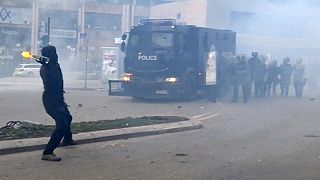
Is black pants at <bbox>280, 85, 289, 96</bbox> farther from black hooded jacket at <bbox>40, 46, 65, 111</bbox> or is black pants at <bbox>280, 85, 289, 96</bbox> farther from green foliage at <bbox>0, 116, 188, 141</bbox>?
black hooded jacket at <bbox>40, 46, 65, 111</bbox>

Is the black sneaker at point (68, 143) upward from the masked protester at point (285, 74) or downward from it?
downward

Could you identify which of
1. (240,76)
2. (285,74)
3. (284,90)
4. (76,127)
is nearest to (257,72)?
(285,74)

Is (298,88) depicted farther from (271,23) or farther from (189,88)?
(189,88)

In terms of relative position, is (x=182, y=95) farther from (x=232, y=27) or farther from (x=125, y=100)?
(x=232, y=27)

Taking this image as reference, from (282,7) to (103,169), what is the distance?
11613 millimetres

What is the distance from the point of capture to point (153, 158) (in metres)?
8.00

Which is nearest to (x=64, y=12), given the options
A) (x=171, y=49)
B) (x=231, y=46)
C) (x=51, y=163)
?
(x=171, y=49)

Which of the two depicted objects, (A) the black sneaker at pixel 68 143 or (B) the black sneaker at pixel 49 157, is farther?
(A) the black sneaker at pixel 68 143

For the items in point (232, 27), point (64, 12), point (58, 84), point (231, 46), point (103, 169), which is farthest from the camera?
point (232, 27)

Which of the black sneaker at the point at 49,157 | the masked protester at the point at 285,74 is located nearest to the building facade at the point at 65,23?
the black sneaker at the point at 49,157

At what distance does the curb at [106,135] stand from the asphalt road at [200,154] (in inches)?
6.6

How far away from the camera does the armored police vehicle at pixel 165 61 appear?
17.4 meters

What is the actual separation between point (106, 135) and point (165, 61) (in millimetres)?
8009

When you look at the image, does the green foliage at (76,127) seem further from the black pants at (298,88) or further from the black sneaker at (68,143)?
the black pants at (298,88)
